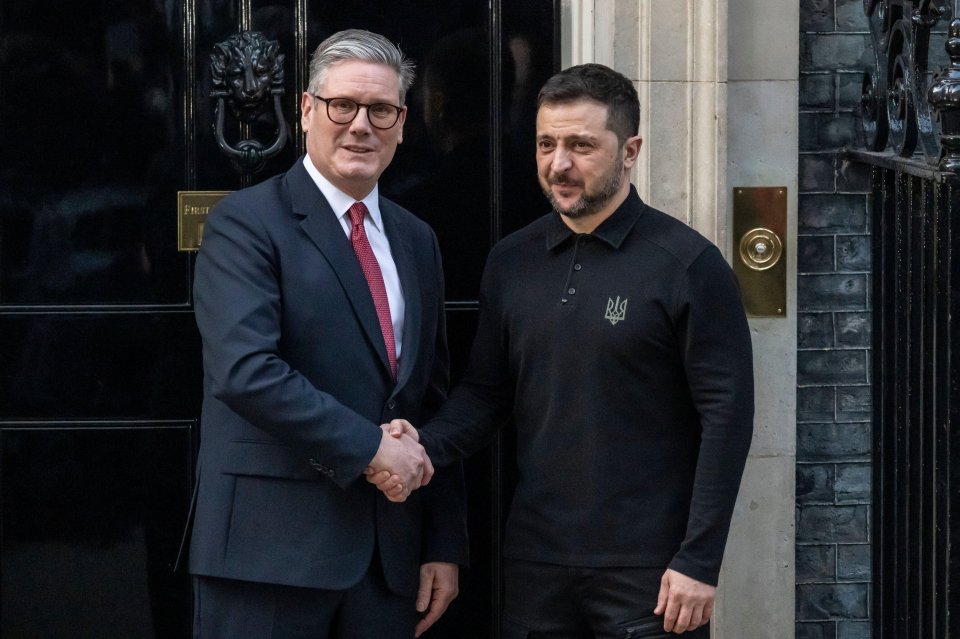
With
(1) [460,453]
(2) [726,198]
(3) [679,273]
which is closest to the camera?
(3) [679,273]

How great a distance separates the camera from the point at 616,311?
2.90 meters

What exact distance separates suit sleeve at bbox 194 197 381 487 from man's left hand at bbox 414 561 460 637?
47 centimetres

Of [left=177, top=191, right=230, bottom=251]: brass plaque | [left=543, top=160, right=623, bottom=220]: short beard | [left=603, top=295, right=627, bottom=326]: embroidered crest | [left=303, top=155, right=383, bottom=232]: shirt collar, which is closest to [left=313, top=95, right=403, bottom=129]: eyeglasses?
[left=303, top=155, right=383, bottom=232]: shirt collar

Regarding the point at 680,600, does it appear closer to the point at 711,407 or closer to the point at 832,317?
the point at 711,407

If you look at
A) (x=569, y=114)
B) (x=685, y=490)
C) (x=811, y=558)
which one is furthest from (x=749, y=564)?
(x=569, y=114)

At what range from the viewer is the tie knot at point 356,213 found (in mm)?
3098

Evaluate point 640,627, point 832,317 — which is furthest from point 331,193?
point 832,317

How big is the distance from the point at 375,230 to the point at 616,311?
0.63 metres

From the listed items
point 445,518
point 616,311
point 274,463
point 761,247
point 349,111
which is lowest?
point 445,518

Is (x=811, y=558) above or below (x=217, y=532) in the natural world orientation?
below

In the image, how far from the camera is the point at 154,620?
390cm

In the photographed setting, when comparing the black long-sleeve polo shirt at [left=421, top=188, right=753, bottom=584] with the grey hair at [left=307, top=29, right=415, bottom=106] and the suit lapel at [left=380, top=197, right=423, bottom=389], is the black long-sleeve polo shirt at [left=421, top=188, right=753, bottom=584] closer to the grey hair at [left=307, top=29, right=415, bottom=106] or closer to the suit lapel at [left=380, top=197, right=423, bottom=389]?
the suit lapel at [left=380, top=197, right=423, bottom=389]

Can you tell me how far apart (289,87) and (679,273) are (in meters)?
1.43

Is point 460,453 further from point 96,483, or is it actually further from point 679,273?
point 96,483
